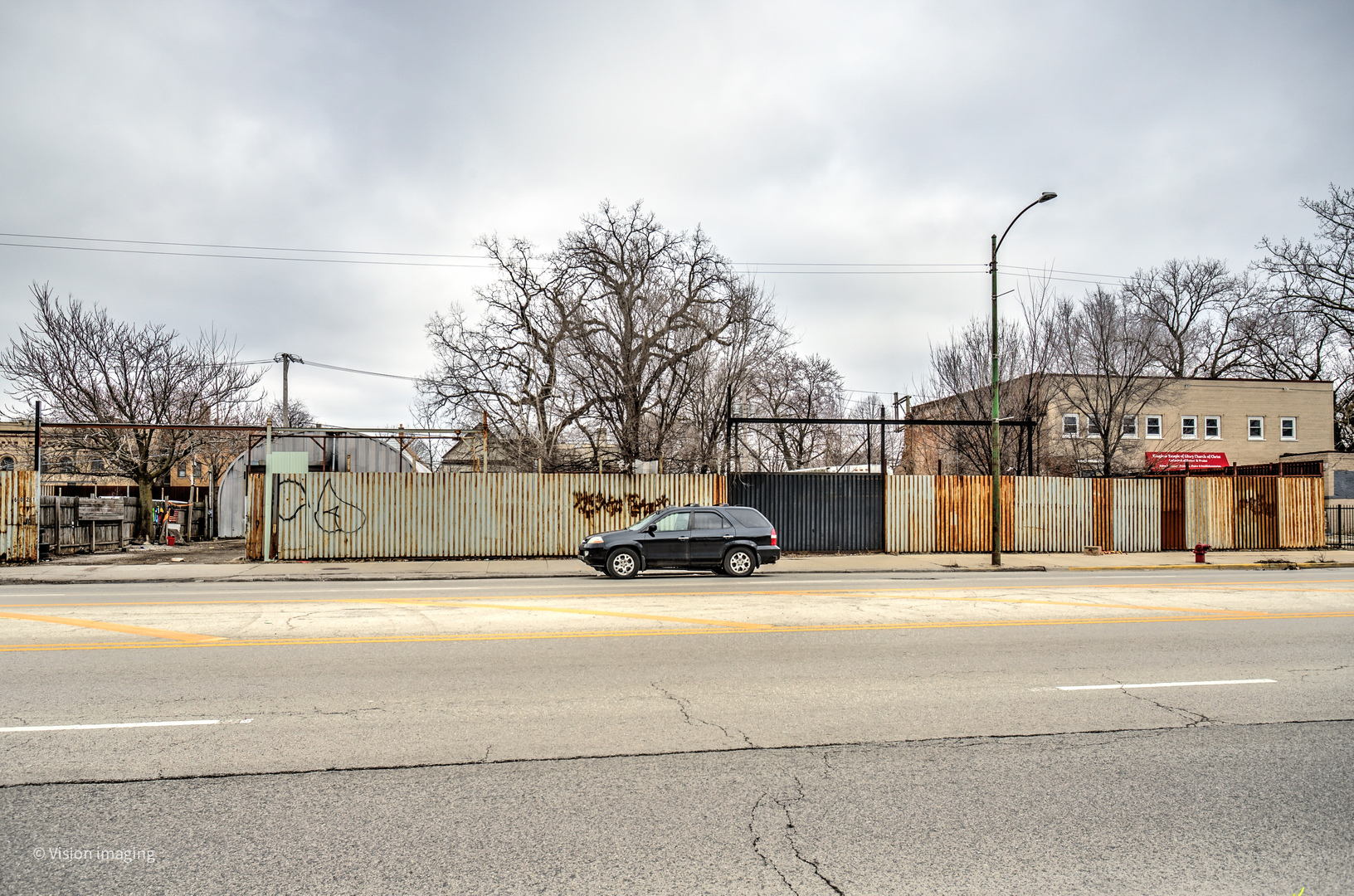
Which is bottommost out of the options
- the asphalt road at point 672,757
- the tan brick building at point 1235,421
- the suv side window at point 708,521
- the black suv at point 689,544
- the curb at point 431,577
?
the curb at point 431,577

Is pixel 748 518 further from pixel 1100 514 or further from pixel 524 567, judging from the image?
pixel 1100 514

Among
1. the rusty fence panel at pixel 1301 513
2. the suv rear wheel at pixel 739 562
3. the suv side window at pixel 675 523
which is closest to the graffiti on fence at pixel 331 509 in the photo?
the suv side window at pixel 675 523

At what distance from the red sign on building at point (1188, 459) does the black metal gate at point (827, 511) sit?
26492 mm

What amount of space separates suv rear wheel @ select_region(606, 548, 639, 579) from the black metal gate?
23.9 ft

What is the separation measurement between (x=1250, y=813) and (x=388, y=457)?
1221 inches

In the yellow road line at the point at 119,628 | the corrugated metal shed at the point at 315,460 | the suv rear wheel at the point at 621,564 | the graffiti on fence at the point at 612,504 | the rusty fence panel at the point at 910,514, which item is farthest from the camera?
the corrugated metal shed at the point at 315,460

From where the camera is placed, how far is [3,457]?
3753cm

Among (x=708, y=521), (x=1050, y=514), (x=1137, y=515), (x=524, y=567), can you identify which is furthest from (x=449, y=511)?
(x=1137, y=515)

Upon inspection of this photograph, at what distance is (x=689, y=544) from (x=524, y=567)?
463 cm

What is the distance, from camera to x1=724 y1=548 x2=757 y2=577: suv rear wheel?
1778cm

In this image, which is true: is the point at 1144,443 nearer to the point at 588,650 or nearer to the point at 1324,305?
the point at 1324,305

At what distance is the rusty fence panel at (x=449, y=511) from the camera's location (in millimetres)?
21578

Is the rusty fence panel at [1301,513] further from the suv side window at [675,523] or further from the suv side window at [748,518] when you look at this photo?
the suv side window at [675,523]

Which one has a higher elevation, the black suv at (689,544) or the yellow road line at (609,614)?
the black suv at (689,544)
